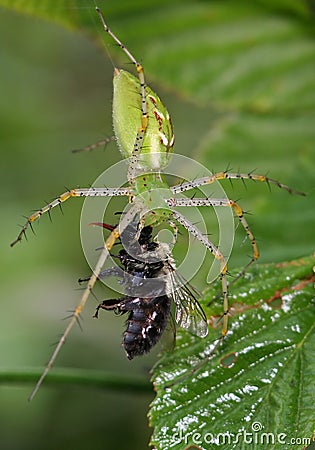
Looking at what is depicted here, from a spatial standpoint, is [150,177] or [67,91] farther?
[67,91]

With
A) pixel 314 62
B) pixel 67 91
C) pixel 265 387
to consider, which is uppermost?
pixel 67 91

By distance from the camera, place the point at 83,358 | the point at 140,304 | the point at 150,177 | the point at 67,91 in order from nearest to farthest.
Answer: the point at 140,304 < the point at 150,177 < the point at 83,358 < the point at 67,91

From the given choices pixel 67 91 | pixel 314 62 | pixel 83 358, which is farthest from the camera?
pixel 67 91

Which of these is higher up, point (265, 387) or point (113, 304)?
point (113, 304)

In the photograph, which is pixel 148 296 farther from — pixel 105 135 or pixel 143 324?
pixel 105 135

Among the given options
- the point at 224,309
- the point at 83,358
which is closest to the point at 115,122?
the point at 224,309

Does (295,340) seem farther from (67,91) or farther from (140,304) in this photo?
(67,91)

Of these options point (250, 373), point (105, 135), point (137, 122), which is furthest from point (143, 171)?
point (105, 135)
